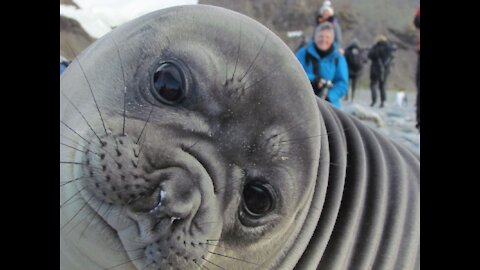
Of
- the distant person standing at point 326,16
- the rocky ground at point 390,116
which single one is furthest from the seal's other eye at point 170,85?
the rocky ground at point 390,116

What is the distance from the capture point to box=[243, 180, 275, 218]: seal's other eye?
1.27m

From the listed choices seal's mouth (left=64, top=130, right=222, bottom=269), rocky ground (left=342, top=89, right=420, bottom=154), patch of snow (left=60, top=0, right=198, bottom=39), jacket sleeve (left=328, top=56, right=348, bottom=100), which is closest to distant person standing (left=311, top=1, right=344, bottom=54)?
jacket sleeve (left=328, top=56, right=348, bottom=100)

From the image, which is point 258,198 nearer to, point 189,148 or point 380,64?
point 189,148

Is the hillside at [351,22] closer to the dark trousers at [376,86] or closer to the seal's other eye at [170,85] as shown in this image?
the dark trousers at [376,86]

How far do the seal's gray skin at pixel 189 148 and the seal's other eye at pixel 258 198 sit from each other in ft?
0.04

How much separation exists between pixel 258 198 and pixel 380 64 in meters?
0.70

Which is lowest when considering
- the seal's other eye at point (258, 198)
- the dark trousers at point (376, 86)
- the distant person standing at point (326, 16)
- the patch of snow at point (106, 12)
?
the seal's other eye at point (258, 198)

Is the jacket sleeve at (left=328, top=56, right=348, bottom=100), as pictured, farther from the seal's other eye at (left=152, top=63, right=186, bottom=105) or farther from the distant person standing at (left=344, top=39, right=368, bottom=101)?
the seal's other eye at (left=152, top=63, right=186, bottom=105)

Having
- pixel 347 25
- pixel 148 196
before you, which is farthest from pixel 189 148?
pixel 347 25

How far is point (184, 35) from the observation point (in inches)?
48.8

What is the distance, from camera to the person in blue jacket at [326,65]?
4.98ft

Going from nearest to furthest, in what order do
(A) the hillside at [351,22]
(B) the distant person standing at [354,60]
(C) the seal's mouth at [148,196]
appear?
(C) the seal's mouth at [148,196], (A) the hillside at [351,22], (B) the distant person standing at [354,60]
